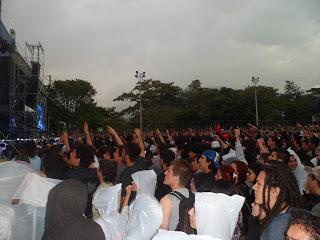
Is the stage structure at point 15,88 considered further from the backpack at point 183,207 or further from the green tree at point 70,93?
the green tree at point 70,93

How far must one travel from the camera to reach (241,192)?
4238mm

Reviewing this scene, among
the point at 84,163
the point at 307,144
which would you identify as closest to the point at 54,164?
the point at 84,163

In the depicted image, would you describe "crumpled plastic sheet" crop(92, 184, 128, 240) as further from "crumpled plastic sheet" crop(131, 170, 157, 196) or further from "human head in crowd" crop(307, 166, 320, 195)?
"human head in crowd" crop(307, 166, 320, 195)

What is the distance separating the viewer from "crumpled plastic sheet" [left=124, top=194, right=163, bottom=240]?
289 centimetres

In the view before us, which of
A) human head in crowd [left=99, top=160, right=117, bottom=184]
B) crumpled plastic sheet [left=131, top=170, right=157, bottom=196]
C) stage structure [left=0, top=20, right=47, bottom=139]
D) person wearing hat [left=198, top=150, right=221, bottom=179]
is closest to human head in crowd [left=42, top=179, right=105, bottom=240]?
crumpled plastic sheet [left=131, top=170, right=157, bottom=196]

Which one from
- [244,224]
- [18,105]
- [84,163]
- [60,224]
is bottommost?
[244,224]

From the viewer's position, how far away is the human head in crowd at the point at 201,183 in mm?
3645

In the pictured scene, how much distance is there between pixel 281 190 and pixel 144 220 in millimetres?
1027

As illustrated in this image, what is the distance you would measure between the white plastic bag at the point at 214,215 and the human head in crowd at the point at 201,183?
75cm

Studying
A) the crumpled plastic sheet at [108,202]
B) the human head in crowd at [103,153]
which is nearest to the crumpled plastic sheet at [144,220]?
the crumpled plastic sheet at [108,202]

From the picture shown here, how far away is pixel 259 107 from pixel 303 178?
43.3 metres

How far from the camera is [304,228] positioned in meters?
1.91

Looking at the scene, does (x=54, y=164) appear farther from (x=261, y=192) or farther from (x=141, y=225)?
(x=261, y=192)

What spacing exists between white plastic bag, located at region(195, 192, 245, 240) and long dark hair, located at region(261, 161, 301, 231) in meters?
0.27
